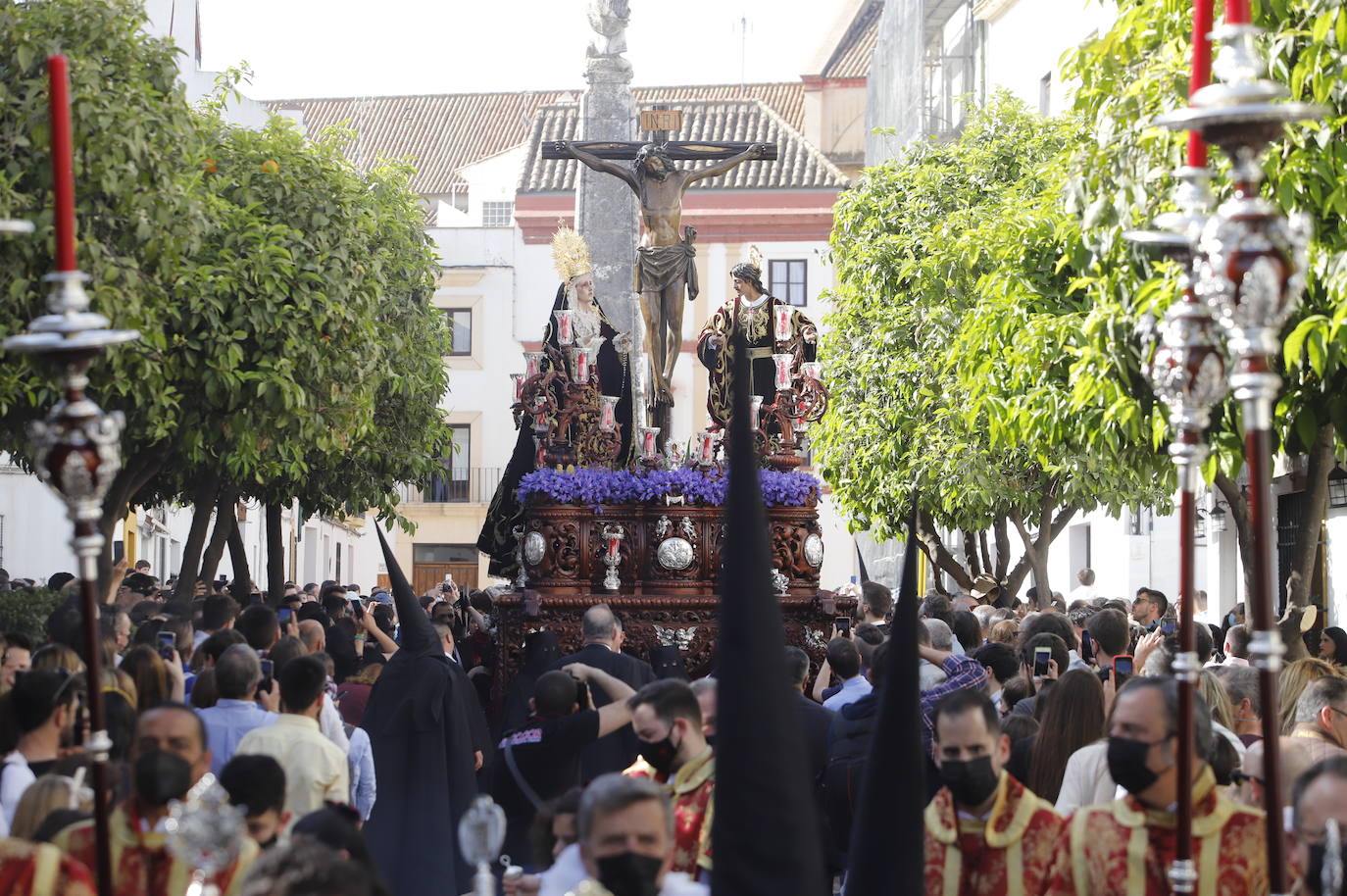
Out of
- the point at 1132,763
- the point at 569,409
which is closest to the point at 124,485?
the point at 569,409

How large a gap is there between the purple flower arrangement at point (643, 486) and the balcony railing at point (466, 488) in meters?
32.9

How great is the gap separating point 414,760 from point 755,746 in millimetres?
6207

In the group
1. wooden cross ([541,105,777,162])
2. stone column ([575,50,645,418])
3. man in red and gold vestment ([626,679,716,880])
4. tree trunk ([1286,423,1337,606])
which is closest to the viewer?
man in red and gold vestment ([626,679,716,880])


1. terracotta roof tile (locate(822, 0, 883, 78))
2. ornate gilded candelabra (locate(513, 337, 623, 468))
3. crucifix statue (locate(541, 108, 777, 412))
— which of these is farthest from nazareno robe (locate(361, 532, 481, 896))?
terracotta roof tile (locate(822, 0, 883, 78))

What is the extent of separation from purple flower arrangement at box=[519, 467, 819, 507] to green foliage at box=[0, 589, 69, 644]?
3846mm

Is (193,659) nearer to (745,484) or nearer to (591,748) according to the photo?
(591,748)

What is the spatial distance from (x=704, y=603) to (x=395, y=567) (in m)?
5.36

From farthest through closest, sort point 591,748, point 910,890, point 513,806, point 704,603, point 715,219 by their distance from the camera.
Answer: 1. point 715,219
2. point 704,603
3. point 591,748
4. point 513,806
5. point 910,890

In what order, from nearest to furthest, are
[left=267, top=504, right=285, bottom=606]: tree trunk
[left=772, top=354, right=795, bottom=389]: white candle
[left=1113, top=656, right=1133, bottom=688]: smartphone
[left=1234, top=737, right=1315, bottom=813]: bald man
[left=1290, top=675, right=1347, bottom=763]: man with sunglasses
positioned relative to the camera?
[left=1234, top=737, right=1315, bottom=813]: bald man, [left=1290, top=675, right=1347, bottom=763]: man with sunglasses, [left=1113, top=656, right=1133, bottom=688]: smartphone, [left=772, top=354, right=795, bottom=389]: white candle, [left=267, top=504, right=285, bottom=606]: tree trunk

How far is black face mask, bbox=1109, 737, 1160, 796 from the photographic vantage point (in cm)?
478

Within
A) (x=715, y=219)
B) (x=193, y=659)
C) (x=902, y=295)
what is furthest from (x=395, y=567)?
(x=715, y=219)

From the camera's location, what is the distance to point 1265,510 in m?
3.71

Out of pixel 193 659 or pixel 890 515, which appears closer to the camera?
pixel 193 659

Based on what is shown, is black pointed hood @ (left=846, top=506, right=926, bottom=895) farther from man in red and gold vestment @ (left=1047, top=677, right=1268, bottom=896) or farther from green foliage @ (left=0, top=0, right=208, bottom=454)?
green foliage @ (left=0, top=0, right=208, bottom=454)
